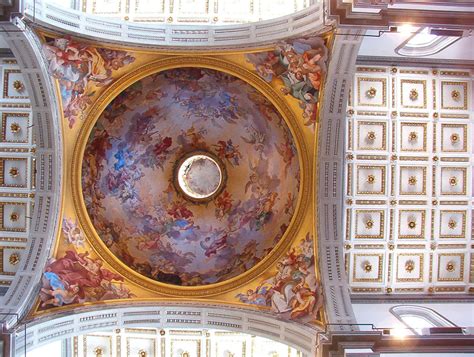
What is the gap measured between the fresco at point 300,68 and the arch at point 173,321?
596 centimetres

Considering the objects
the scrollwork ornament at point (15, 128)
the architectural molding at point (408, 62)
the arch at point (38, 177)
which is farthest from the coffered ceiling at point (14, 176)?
the architectural molding at point (408, 62)

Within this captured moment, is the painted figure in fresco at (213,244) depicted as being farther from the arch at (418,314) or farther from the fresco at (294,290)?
the arch at (418,314)

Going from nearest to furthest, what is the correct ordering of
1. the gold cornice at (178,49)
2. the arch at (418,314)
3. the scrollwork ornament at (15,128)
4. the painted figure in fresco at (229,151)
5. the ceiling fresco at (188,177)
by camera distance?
1. the gold cornice at (178,49)
2. the ceiling fresco at (188,177)
3. the arch at (418,314)
4. the scrollwork ornament at (15,128)
5. the painted figure in fresco at (229,151)

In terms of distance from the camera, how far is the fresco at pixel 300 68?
16062 millimetres

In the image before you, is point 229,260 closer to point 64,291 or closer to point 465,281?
point 64,291

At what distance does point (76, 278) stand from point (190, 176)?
521 cm

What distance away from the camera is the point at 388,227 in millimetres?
18594

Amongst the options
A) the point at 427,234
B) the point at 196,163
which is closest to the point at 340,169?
the point at 427,234

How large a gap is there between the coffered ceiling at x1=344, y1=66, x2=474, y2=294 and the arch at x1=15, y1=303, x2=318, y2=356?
3343 mm

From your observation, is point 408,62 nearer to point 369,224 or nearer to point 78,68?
point 369,224

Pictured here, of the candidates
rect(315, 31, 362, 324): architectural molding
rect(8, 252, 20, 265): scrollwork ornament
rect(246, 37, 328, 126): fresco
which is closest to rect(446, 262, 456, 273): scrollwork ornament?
rect(315, 31, 362, 324): architectural molding

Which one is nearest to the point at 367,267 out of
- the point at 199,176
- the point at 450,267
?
the point at 450,267

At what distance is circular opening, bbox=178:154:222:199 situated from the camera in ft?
64.9

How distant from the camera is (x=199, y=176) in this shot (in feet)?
65.3
